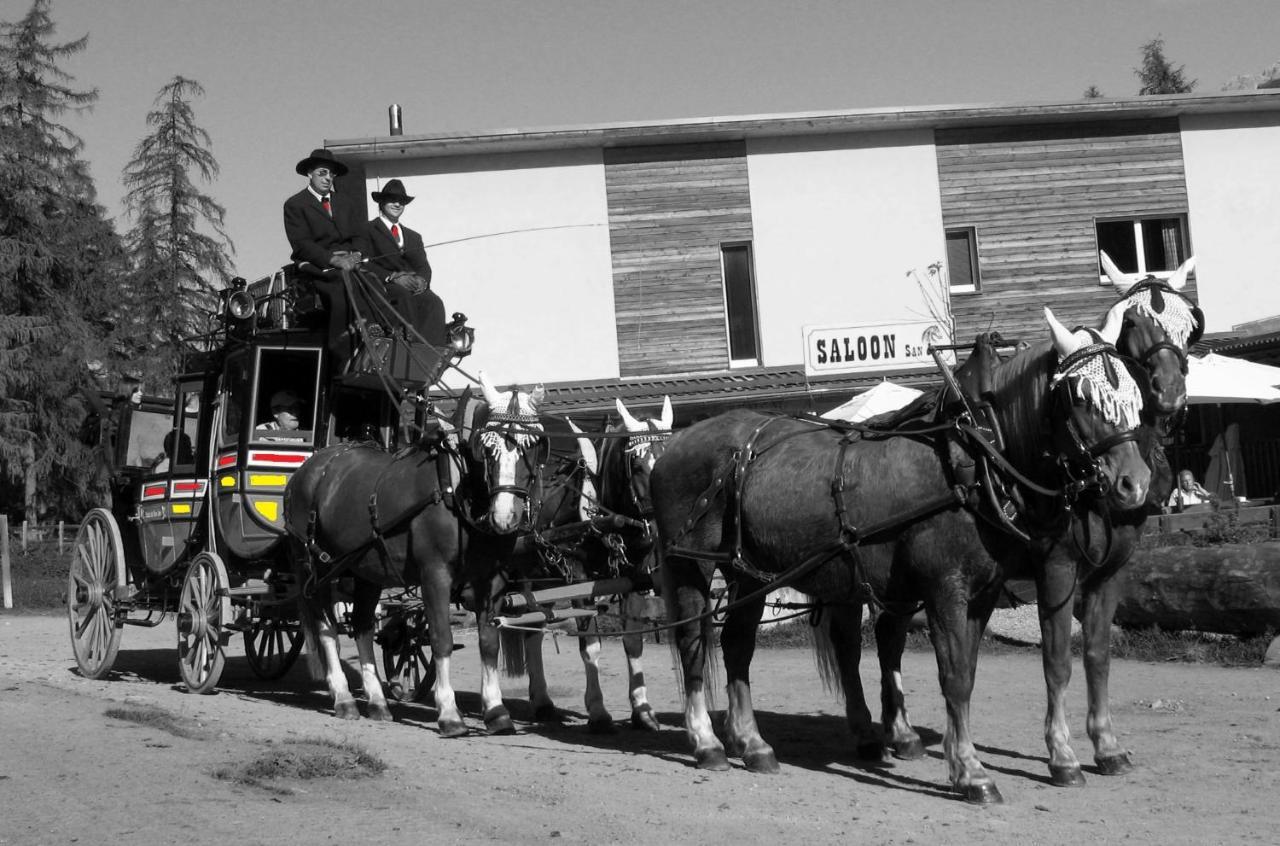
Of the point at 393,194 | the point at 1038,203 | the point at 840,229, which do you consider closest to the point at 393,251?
the point at 393,194

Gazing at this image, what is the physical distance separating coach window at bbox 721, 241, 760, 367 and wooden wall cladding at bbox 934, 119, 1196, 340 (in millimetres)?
3542

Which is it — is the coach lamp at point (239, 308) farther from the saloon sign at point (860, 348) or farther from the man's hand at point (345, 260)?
the saloon sign at point (860, 348)

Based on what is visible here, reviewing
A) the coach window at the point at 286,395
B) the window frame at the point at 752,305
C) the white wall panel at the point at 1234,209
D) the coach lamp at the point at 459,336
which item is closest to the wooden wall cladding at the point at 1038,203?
the white wall panel at the point at 1234,209

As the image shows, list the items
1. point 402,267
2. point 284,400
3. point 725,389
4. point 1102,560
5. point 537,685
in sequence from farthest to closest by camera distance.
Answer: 1. point 725,389
2. point 402,267
3. point 284,400
4. point 537,685
5. point 1102,560

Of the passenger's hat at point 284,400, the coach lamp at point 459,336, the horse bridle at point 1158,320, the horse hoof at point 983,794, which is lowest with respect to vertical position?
the horse hoof at point 983,794

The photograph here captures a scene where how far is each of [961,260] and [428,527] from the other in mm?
16186

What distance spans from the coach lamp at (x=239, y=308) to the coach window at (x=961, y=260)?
1475cm

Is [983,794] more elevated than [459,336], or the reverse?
[459,336]

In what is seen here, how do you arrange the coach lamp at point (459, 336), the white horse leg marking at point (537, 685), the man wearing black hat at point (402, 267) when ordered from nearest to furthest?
the white horse leg marking at point (537, 685), the man wearing black hat at point (402, 267), the coach lamp at point (459, 336)

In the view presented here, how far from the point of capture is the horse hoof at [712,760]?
7898 millimetres

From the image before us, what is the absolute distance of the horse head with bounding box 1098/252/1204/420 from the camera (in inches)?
267

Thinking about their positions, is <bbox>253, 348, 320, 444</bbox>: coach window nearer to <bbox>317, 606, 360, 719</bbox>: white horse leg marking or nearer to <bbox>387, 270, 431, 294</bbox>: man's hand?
<bbox>387, 270, 431, 294</bbox>: man's hand

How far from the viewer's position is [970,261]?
23.7 metres

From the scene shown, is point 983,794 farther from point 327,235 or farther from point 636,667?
point 327,235
